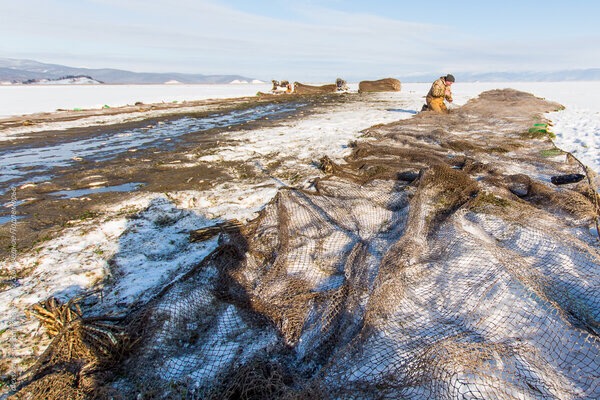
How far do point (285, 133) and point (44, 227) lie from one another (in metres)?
6.71

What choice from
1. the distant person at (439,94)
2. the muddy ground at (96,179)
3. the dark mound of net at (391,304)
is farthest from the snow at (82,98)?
the dark mound of net at (391,304)

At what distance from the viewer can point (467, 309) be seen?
239cm

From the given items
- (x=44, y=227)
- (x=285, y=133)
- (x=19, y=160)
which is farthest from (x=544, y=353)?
(x=19, y=160)

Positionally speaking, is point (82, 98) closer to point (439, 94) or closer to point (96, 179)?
point (96, 179)

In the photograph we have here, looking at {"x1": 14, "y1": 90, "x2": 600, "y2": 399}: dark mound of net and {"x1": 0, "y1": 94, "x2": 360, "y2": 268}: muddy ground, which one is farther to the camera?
{"x1": 0, "y1": 94, "x2": 360, "y2": 268}: muddy ground

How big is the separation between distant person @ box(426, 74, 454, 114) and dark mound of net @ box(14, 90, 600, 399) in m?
7.70

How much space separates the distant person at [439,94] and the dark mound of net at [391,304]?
7704 millimetres

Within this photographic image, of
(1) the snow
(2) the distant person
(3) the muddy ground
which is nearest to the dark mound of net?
(3) the muddy ground

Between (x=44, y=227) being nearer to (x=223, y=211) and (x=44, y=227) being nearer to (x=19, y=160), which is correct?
(x=223, y=211)

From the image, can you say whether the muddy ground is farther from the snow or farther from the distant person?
the snow

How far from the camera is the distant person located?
11.3 meters

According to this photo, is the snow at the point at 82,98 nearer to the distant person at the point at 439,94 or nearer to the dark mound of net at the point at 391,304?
the distant person at the point at 439,94

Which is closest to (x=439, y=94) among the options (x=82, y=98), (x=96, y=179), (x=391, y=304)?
(x=96, y=179)

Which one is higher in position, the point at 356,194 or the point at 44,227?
the point at 356,194
